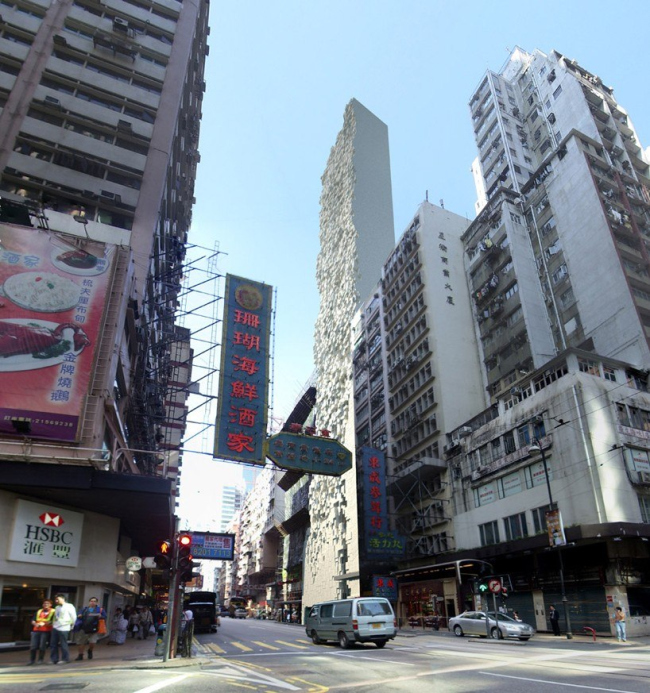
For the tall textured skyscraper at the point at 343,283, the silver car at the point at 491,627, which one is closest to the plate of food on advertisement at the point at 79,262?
the silver car at the point at 491,627

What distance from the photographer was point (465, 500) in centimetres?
4453

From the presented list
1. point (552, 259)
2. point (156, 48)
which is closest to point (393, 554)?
point (552, 259)

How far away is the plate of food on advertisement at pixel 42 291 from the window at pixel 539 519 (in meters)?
31.1

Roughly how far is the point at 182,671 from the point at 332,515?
4961 cm

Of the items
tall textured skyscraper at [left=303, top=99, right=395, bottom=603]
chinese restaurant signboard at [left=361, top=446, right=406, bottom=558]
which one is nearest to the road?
chinese restaurant signboard at [left=361, top=446, right=406, bottom=558]

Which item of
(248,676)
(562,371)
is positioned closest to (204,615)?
(248,676)

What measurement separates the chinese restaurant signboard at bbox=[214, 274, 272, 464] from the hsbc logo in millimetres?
8318

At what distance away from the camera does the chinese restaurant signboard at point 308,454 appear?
33.0 metres

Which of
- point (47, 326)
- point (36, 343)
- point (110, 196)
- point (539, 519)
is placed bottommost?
point (539, 519)

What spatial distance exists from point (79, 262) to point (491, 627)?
1074 inches

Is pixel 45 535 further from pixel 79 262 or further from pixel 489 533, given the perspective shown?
pixel 489 533

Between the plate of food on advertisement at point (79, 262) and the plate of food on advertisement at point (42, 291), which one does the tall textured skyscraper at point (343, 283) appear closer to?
the plate of food on advertisement at point (79, 262)

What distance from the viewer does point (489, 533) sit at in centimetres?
4038

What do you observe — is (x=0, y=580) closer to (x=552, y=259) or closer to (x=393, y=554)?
(x=393, y=554)
